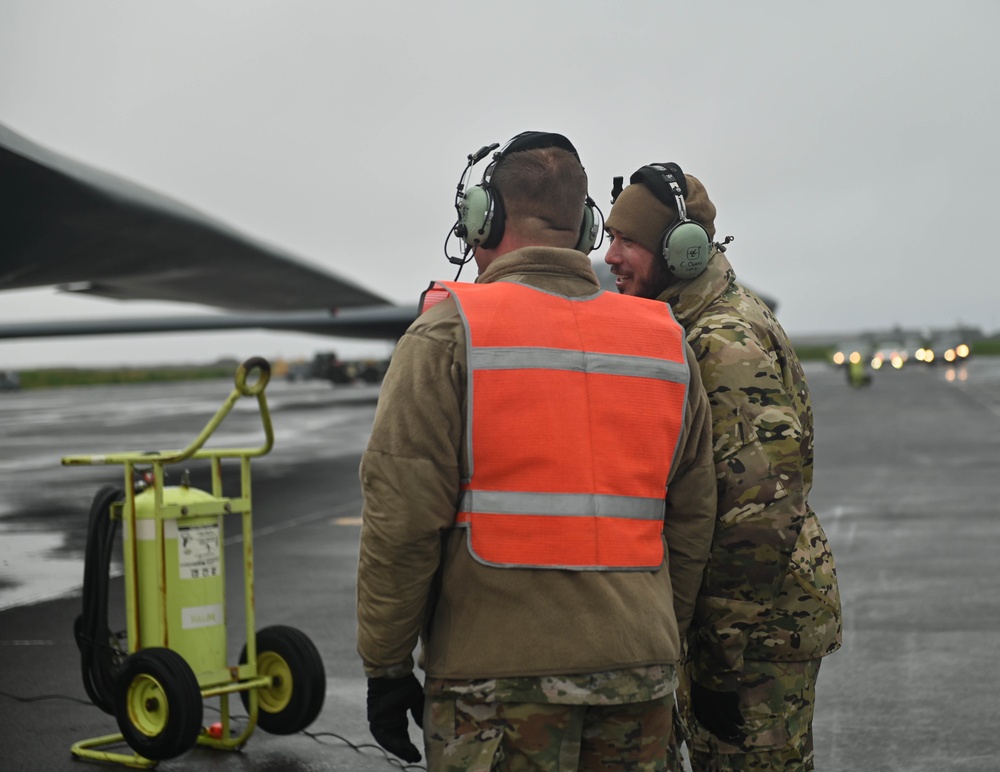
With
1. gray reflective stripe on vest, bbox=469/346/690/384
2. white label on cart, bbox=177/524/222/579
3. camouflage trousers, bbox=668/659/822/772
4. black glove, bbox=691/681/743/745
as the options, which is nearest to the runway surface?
white label on cart, bbox=177/524/222/579

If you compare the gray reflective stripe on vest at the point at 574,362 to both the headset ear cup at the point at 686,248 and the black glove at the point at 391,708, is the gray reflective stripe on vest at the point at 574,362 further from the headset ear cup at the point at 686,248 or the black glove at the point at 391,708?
the black glove at the point at 391,708

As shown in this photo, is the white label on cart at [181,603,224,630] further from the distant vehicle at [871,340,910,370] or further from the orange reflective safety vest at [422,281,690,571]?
the distant vehicle at [871,340,910,370]

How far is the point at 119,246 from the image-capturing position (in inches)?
654

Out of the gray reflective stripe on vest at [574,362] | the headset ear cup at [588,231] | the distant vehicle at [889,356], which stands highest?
the distant vehicle at [889,356]

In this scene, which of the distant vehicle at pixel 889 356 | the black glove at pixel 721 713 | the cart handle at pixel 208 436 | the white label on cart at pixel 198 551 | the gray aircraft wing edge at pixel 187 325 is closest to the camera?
the black glove at pixel 721 713

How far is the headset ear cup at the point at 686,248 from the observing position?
3.26 meters

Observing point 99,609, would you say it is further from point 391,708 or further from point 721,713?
point 721,713

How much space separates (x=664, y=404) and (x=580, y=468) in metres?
0.29

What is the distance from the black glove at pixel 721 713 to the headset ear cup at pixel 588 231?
A: 1.31 meters

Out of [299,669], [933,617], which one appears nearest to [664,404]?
[299,669]

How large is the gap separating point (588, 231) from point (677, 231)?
258 mm

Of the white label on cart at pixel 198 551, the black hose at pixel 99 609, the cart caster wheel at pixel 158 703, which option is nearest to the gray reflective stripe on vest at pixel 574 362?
the cart caster wheel at pixel 158 703

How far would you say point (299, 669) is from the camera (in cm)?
519

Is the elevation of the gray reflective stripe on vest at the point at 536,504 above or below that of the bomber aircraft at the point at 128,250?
below
